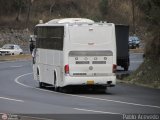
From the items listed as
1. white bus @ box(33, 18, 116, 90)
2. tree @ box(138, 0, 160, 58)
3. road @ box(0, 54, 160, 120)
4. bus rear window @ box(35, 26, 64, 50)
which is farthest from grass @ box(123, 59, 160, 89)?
bus rear window @ box(35, 26, 64, 50)

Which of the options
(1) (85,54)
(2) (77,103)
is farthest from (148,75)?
(2) (77,103)

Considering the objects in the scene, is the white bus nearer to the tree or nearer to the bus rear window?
the bus rear window

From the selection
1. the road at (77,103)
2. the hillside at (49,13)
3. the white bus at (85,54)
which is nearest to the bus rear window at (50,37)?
the white bus at (85,54)

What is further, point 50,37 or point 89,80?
point 50,37

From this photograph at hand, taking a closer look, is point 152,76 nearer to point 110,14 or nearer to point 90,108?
point 90,108

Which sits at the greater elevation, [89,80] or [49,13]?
[49,13]

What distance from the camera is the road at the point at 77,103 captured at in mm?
19830

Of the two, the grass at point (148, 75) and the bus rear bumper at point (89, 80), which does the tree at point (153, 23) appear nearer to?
the grass at point (148, 75)

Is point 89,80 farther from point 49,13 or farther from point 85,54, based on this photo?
point 49,13

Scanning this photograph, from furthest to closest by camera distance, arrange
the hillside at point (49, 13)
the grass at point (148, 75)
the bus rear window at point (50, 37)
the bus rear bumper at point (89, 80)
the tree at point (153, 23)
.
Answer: the hillside at point (49, 13), the tree at point (153, 23), the grass at point (148, 75), the bus rear window at point (50, 37), the bus rear bumper at point (89, 80)

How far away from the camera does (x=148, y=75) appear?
117ft

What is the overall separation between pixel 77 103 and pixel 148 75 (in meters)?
12.0

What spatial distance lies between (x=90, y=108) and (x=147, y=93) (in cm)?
803

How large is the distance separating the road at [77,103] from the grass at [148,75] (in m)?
1.16
